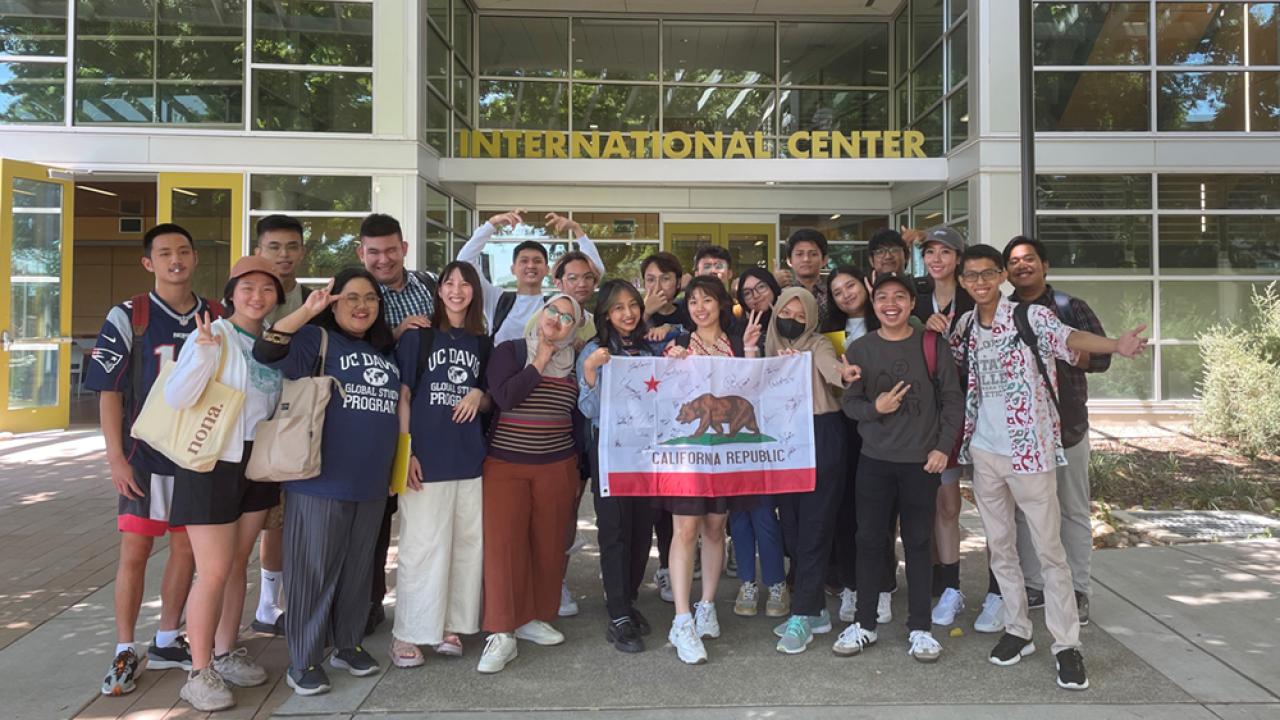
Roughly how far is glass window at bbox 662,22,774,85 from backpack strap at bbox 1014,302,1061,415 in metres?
13.3

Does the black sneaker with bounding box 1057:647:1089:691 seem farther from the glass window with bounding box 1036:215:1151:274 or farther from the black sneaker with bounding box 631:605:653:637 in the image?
the glass window with bounding box 1036:215:1151:274

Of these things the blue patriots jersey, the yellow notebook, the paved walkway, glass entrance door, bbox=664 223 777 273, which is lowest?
the paved walkway

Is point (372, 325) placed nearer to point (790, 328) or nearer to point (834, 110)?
point (790, 328)

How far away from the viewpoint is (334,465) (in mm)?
3854

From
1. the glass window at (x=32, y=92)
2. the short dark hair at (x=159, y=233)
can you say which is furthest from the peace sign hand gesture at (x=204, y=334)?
the glass window at (x=32, y=92)

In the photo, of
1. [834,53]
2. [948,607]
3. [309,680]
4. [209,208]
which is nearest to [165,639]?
[309,680]

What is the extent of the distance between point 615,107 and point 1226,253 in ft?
34.3

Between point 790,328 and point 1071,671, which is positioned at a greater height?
point 790,328

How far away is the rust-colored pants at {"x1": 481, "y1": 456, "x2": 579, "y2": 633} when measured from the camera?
4.25 metres

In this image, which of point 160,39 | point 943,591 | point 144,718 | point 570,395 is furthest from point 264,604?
point 160,39

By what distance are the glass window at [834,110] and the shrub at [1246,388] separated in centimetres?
751

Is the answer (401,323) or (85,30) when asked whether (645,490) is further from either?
(85,30)

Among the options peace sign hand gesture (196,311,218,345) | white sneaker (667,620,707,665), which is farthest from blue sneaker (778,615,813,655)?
peace sign hand gesture (196,311,218,345)

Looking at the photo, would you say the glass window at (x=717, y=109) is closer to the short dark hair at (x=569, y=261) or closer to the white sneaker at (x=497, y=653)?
the short dark hair at (x=569, y=261)
